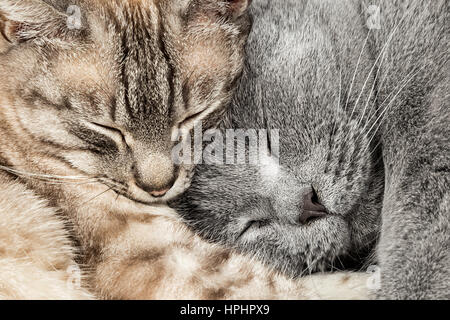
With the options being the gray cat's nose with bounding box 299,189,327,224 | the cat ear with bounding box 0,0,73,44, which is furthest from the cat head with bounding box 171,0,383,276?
the cat ear with bounding box 0,0,73,44

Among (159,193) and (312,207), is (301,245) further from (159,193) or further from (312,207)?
(159,193)

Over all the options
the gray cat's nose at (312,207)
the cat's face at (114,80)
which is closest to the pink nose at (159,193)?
the cat's face at (114,80)

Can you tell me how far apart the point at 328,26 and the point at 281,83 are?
0.60 ft

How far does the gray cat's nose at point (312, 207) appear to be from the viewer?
4.51 feet

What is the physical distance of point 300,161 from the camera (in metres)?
1.39

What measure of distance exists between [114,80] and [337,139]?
18.9 inches

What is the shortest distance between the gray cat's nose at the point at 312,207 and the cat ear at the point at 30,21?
600 millimetres

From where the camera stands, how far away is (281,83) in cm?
144

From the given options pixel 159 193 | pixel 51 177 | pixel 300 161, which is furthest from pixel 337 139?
pixel 51 177

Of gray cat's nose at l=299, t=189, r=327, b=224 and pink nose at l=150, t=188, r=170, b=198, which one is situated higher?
Result: pink nose at l=150, t=188, r=170, b=198

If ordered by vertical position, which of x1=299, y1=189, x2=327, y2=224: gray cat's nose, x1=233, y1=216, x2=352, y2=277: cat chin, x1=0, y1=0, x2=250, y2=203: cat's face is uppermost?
x1=0, y1=0, x2=250, y2=203: cat's face

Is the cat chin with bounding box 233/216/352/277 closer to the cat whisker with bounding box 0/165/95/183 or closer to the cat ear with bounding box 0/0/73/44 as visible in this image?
the cat whisker with bounding box 0/165/95/183

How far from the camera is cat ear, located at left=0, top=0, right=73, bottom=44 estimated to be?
47.3 inches

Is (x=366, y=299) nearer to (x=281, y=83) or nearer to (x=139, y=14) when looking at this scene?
(x=281, y=83)
